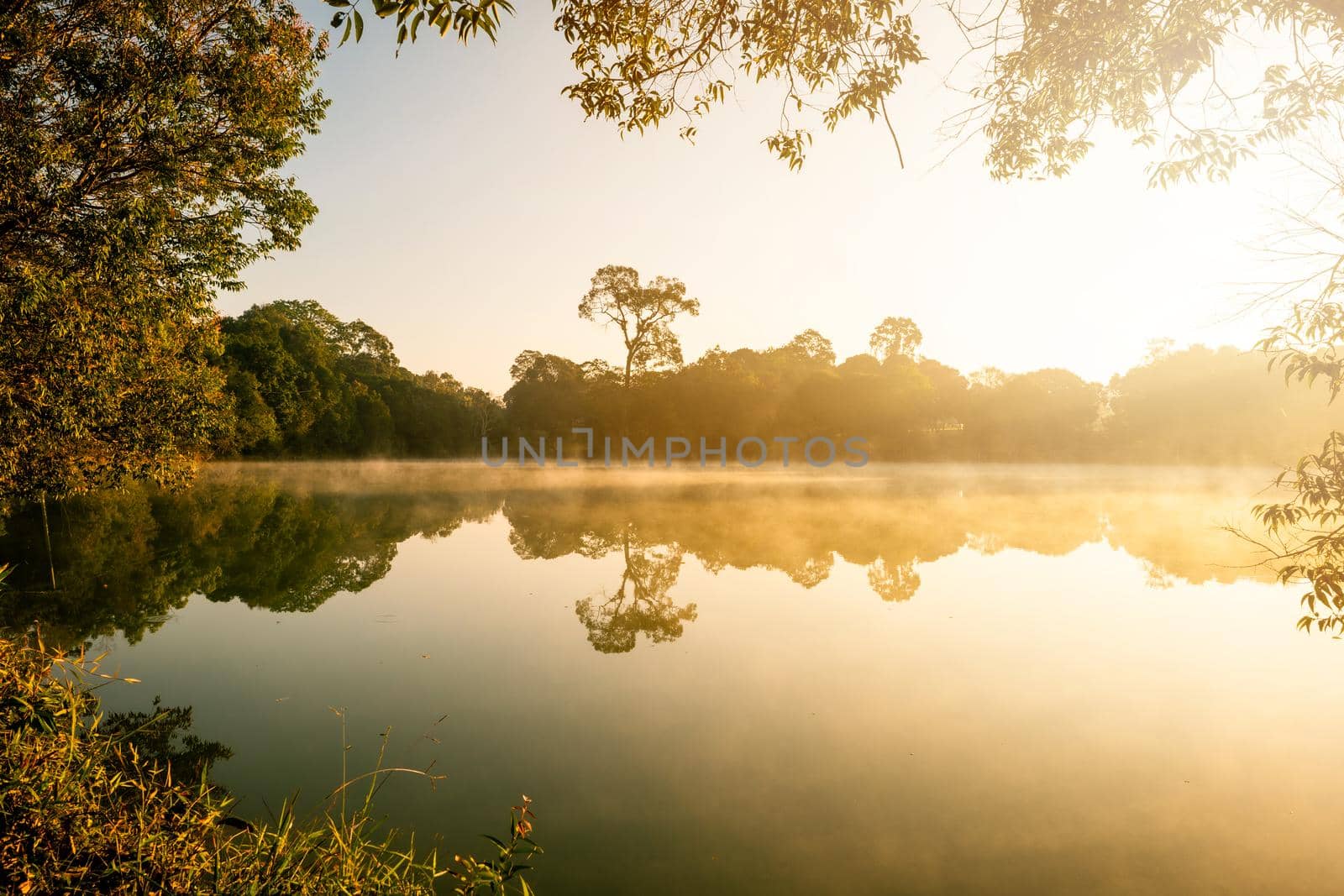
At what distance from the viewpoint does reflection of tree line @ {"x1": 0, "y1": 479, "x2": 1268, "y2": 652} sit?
10484 mm

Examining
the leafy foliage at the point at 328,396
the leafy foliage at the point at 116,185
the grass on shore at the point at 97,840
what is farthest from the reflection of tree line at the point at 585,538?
the leafy foliage at the point at 328,396

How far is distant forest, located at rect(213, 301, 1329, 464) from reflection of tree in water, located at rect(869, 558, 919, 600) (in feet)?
119

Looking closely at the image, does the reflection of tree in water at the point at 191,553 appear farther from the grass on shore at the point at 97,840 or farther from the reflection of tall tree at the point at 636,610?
the grass on shore at the point at 97,840

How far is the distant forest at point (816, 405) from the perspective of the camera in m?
47.3

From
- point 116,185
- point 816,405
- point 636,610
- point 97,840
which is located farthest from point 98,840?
point 816,405

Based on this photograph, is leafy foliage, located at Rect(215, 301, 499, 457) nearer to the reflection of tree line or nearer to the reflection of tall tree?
the reflection of tree line

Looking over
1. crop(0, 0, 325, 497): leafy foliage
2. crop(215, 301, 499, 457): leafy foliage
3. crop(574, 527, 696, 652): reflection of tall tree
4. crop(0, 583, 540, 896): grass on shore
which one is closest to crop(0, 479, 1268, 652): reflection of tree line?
crop(574, 527, 696, 652): reflection of tall tree

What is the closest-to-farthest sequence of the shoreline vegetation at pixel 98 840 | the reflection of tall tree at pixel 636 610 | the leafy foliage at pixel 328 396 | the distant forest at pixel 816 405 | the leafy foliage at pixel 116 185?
the shoreline vegetation at pixel 98 840
the leafy foliage at pixel 116 185
the reflection of tall tree at pixel 636 610
the leafy foliage at pixel 328 396
the distant forest at pixel 816 405

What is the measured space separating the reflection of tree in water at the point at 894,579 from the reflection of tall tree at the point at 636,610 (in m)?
3.64

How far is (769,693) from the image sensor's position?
6926 millimetres

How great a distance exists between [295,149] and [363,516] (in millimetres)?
13918

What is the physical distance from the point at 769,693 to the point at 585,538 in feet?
33.7

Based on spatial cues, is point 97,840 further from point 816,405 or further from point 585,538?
point 816,405

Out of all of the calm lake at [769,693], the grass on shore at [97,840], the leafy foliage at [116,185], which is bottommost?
the calm lake at [769,693]
